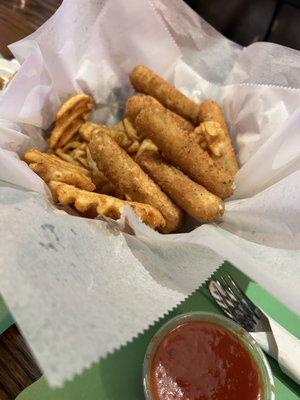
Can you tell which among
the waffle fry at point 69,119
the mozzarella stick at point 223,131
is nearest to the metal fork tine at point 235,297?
the mozzarella stick at point 223,131

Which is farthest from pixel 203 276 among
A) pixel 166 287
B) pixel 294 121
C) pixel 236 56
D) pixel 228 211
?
pixel 236 56

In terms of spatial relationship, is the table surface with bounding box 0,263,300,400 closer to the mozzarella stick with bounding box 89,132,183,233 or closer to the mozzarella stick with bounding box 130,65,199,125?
the mozzarella stick with bounding box 89,132,183,233

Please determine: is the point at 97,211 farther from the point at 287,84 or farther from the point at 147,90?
the point at 287,84

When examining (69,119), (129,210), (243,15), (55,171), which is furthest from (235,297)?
(243,15)

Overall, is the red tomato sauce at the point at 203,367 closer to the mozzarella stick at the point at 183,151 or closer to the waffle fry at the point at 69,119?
the mozzarella stick at the point at 183,151

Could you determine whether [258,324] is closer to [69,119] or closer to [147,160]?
[147,160]
